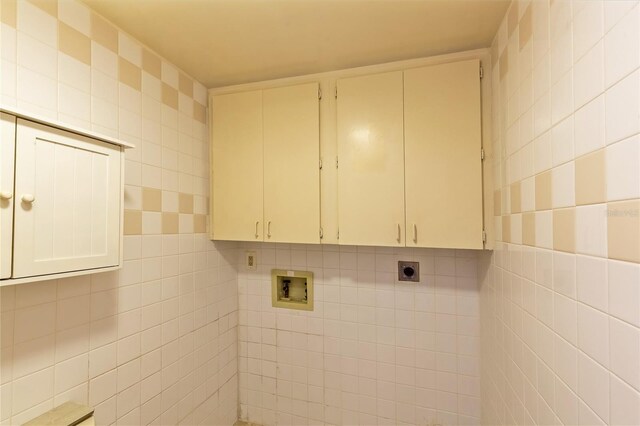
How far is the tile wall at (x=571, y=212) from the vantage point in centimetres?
54

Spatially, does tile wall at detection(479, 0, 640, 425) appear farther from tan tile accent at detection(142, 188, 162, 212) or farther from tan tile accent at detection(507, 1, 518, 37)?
tan tile accent at detection(142, 188, 162, 212)

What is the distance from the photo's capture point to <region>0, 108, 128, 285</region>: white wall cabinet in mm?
800

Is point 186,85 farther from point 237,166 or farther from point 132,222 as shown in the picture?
point 132,222

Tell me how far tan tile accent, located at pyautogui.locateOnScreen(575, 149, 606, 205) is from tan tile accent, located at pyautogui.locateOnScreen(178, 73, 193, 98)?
1.78 m

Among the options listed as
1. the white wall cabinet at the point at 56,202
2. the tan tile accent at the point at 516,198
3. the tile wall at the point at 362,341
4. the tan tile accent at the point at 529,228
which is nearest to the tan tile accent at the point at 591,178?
the tan tile accent at the point at 529,228

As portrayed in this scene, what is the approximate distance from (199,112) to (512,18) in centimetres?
161

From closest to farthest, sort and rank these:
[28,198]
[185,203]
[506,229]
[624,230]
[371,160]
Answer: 1. [624,230]
2. [28,198]
3. [506,229]
4. [371,160]
5. [185,203]

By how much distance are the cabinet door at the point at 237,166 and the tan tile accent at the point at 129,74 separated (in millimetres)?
482

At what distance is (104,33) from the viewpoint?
1243mm

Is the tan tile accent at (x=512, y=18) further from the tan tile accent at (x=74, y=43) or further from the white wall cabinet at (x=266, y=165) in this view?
the tan tile accent at (x=74, y=43)

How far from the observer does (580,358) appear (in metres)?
0.69

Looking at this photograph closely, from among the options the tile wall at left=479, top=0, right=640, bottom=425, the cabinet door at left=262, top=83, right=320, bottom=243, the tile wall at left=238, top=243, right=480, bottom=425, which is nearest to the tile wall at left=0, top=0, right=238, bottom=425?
the tile wall at left=238, top=243, right=480, bottom=425

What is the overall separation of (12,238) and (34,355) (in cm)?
47

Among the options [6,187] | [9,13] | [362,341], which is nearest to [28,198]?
[6,187]
